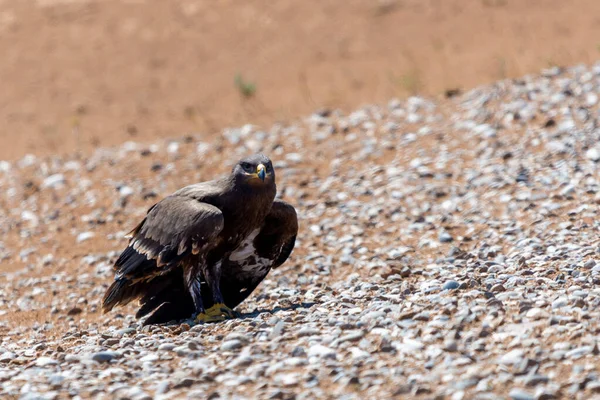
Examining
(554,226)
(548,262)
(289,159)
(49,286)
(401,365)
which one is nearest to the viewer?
(401,365)

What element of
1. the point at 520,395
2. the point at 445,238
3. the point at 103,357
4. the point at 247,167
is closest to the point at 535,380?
the point at 520,395

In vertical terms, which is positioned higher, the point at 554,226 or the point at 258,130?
the point at 258,130

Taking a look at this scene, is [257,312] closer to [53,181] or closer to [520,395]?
[520,395]

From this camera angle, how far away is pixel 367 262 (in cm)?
1180

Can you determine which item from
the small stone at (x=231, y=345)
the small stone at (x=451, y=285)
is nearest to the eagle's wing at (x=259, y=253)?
the small stone at (x=451, y=285)

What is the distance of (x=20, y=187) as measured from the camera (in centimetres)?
1716

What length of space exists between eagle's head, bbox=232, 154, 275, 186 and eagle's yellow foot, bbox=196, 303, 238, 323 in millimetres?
1362

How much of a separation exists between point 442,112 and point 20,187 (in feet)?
26.0

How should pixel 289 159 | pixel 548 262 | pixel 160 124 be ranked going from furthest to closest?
pixel 160 124 < pixel 289 159 < pixel 548 262

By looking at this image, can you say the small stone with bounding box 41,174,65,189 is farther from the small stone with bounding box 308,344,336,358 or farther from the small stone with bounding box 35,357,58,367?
the small stone with bounding box 308,344,336,358

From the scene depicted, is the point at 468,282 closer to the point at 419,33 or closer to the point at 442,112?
the point at 442,112

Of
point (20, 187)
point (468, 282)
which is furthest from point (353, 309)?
point (20, 187)

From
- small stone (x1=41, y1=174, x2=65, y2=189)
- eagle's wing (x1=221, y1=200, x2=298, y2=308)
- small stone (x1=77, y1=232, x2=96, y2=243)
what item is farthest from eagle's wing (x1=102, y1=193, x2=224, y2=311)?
small stone (x1=41, y1=174, x2=65, y2=189)

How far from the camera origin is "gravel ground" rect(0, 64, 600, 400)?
6.92m
